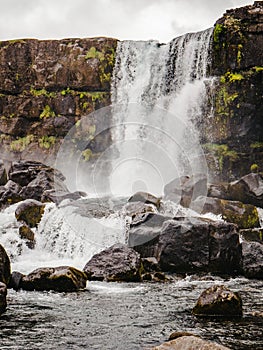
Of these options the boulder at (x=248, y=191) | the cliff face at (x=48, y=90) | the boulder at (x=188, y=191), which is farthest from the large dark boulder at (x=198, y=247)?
the cliff face at (x=48, y=90)

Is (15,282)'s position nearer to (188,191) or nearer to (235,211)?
(235,211)

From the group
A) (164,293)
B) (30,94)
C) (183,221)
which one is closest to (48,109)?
(30,94)

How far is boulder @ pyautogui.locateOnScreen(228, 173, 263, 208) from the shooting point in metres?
20.1

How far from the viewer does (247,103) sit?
28062 mm

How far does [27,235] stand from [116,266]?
5376mm

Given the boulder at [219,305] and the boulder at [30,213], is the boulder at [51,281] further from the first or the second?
the boulder at [30,213]

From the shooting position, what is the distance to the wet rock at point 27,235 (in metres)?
16.8

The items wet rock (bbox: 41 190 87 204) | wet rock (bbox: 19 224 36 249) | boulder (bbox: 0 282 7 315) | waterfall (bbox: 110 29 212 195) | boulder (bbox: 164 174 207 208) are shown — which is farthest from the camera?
waterfall (bbox: 110 29 212 195)

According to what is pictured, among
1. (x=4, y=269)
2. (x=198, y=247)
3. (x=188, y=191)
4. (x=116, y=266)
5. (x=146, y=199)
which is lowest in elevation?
(x=4, y=269)

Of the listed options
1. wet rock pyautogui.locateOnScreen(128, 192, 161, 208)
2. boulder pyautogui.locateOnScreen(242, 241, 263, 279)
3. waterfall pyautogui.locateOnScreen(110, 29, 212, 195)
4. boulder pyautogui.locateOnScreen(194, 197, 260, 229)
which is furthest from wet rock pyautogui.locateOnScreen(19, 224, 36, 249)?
waterfall pyautogui.locateOnScreen(110, 29, 212, 195)

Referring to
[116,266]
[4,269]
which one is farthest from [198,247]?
[4,269]

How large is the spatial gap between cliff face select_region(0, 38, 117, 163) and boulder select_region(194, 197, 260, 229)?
17.9 metres

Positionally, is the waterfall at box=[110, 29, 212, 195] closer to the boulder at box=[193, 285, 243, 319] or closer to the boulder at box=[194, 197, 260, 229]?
the boulder at box=[194, 197, 260, 229]

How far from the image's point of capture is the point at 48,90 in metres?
36.1
